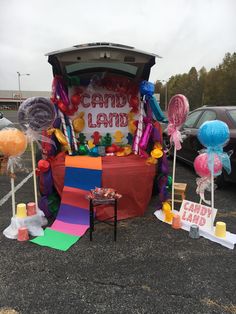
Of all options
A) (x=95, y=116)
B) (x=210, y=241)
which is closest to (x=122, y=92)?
(x=95, y=116)

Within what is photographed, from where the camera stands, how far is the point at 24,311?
94.4 inches

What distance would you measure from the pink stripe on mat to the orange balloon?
41.2 inches

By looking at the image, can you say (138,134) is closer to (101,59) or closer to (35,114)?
(101,59)

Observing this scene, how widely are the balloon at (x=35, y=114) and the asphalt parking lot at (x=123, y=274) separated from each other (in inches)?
54.0

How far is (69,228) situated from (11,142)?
4.25ft

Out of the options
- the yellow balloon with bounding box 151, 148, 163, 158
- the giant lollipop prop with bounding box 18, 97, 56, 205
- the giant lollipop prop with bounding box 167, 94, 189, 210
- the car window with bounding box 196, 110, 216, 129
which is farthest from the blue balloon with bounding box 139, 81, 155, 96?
the car window with bounding box 196, 110, 216, 129

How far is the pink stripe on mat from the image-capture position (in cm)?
380

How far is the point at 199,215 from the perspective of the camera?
12.8 ft

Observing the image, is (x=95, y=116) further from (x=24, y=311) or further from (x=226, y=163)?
(x=24, y=311)

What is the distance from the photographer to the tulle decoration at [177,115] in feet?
13.3

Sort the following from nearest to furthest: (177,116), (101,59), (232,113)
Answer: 1. (101,59)
2. (177,116)
3. (232,113)

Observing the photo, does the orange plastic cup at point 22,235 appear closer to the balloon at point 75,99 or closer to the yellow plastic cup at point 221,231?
the balloon at point 75,99

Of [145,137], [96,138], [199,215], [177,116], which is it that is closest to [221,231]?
[199,215]

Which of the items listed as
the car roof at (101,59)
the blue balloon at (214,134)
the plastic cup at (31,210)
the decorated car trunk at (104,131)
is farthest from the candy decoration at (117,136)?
the plastic cup at (31,210)
